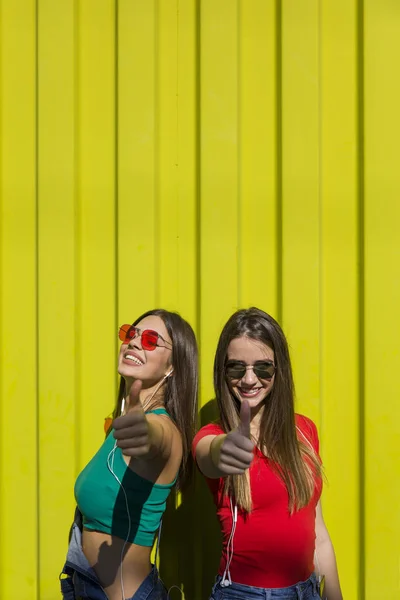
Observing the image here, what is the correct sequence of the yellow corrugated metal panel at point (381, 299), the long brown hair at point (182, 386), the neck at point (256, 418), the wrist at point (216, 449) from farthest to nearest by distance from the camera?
the yellow corrugated metal panel at point (381, 299) → the long brown hair at point (182, 386) → the neck at point (256, 418) → the wrist at point (216, 449)

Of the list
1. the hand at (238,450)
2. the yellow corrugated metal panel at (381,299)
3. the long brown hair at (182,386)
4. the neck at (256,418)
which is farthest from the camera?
the yellow corrugated metal panel at (381,299)

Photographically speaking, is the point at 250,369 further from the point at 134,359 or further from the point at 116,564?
the point at 116,564

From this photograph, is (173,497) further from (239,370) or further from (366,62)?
(366,62)

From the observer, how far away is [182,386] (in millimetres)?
2711

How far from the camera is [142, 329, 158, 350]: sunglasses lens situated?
2.63 meters

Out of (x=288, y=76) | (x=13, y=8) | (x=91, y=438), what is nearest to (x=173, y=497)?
(x=91, y=438)

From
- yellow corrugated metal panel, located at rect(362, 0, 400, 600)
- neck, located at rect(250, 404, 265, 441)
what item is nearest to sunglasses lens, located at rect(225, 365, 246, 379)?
neck, located at rect(250, 404, 265, 441)

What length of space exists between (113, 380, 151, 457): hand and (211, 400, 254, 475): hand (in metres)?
0.25

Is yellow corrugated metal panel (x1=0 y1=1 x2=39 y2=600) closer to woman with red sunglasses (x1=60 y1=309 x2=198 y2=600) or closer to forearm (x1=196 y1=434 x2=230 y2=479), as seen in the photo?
woman with red sunglasses (x1=60 y1=309 x2=198 y2=600)

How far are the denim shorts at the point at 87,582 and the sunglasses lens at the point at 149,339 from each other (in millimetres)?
757

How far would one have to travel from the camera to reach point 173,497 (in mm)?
3098

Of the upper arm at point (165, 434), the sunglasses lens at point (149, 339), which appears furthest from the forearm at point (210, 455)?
the sunglasses lens at point (149, 339)

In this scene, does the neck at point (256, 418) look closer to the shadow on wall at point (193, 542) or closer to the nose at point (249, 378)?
the nose at point (249, 378)

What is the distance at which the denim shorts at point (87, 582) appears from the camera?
8.21 ft
